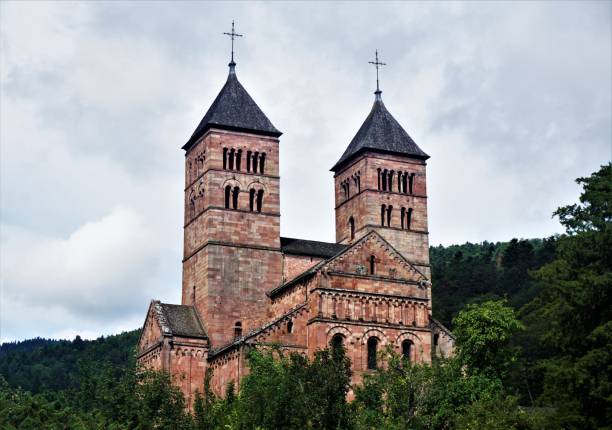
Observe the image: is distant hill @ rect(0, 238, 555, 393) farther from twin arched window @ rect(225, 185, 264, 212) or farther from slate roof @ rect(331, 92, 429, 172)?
→ twin arched window @ rect(225, 185, 264, 212)

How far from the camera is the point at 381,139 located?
301 feet

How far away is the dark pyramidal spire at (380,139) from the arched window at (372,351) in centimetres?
2450

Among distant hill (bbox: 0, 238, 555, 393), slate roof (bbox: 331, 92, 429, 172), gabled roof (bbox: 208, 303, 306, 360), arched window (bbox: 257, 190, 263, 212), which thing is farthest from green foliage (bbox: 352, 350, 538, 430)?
distant hill (bbox: 0, 238, 555, 393)

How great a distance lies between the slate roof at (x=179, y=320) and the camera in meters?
73.9

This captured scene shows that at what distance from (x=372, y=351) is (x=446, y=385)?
7.90 metres

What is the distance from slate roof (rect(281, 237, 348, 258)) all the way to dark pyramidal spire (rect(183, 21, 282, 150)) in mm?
7773

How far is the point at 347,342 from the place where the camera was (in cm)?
6794

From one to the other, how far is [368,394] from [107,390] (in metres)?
14.3

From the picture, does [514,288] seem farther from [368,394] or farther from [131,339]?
[368,394]

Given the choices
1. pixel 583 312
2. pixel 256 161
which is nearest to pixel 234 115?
pixel 256 161

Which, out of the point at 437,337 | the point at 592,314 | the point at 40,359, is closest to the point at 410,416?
the point at 592,314

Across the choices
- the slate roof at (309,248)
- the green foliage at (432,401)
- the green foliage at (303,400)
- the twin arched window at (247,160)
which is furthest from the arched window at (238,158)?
the green foliage at (303,400)

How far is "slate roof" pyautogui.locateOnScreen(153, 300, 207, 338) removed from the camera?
73938 mm

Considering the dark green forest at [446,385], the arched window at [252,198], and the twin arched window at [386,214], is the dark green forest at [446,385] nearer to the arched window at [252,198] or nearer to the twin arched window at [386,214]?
the arched window at [252,198]
